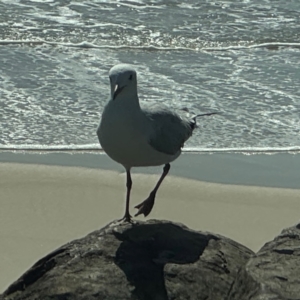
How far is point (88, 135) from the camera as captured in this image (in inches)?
296

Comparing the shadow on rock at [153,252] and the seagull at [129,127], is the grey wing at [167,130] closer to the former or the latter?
the seagull at [129,127]

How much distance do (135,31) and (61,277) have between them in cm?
758

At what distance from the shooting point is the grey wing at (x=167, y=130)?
15.4 feet

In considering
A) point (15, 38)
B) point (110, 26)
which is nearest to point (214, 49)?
point (110, 26)

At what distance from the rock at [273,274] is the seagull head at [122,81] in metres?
1.06

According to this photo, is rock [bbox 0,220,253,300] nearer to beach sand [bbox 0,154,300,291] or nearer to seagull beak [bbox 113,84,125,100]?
seagull beak [bbox 113,84,125,100]

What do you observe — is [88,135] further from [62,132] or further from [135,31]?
[135,31]

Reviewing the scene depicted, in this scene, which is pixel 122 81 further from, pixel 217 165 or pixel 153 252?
pixel 217 165

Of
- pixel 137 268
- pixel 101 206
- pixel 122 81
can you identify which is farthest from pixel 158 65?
pixel 137 268

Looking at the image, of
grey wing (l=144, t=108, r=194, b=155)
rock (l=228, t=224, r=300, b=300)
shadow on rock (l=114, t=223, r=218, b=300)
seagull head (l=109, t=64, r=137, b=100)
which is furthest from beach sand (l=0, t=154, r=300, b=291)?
rock (l=228, t=224, r=300, b=300)

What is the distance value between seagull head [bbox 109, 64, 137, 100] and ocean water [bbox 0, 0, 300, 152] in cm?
155

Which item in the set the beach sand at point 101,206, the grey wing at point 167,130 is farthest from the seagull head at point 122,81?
the beach sand at point 101,206

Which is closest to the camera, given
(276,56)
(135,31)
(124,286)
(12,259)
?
(124,286)

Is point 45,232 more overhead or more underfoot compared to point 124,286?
more underfoot
